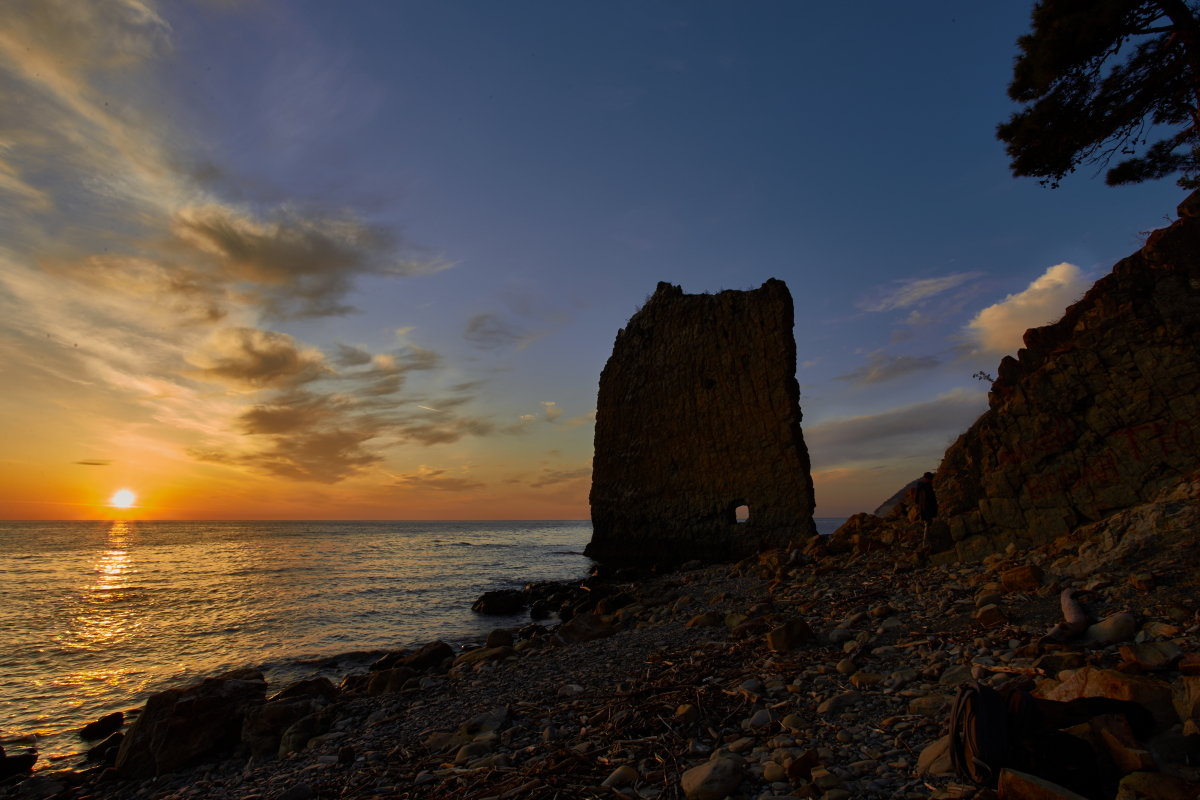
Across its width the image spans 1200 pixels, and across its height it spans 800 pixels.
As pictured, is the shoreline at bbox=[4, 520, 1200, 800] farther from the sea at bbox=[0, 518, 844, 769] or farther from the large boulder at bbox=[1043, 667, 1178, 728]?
the sea at bbox=[0, 518, 844, 769]

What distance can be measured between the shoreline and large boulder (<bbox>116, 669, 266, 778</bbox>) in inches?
8.8

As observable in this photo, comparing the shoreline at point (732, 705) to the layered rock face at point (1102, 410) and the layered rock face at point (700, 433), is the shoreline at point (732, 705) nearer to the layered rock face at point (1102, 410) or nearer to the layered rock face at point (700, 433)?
the layered rock face at point (1102, 410)

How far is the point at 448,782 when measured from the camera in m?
4.12

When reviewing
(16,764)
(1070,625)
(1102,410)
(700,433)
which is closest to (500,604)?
(16,764)

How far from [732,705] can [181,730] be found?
6.90m

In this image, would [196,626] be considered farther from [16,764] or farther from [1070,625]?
[1070,625]

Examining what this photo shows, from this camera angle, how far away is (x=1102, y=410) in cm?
774

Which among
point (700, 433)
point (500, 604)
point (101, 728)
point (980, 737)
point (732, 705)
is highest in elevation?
point (700, 433)

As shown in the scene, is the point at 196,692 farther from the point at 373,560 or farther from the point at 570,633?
the point at 373,560

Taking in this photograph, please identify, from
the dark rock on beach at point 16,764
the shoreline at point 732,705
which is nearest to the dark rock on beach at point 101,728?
the dark rock on beach at point 16,764

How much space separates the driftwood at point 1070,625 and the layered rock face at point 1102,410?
346 cm

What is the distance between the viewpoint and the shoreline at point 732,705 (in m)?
3.59

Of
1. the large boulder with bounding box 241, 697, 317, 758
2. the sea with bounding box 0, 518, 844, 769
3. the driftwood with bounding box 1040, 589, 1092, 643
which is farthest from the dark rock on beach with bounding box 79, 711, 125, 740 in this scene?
the driftwood with bounding box 1040, 589, 1092, 643

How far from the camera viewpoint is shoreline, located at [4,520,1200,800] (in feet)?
11.8
